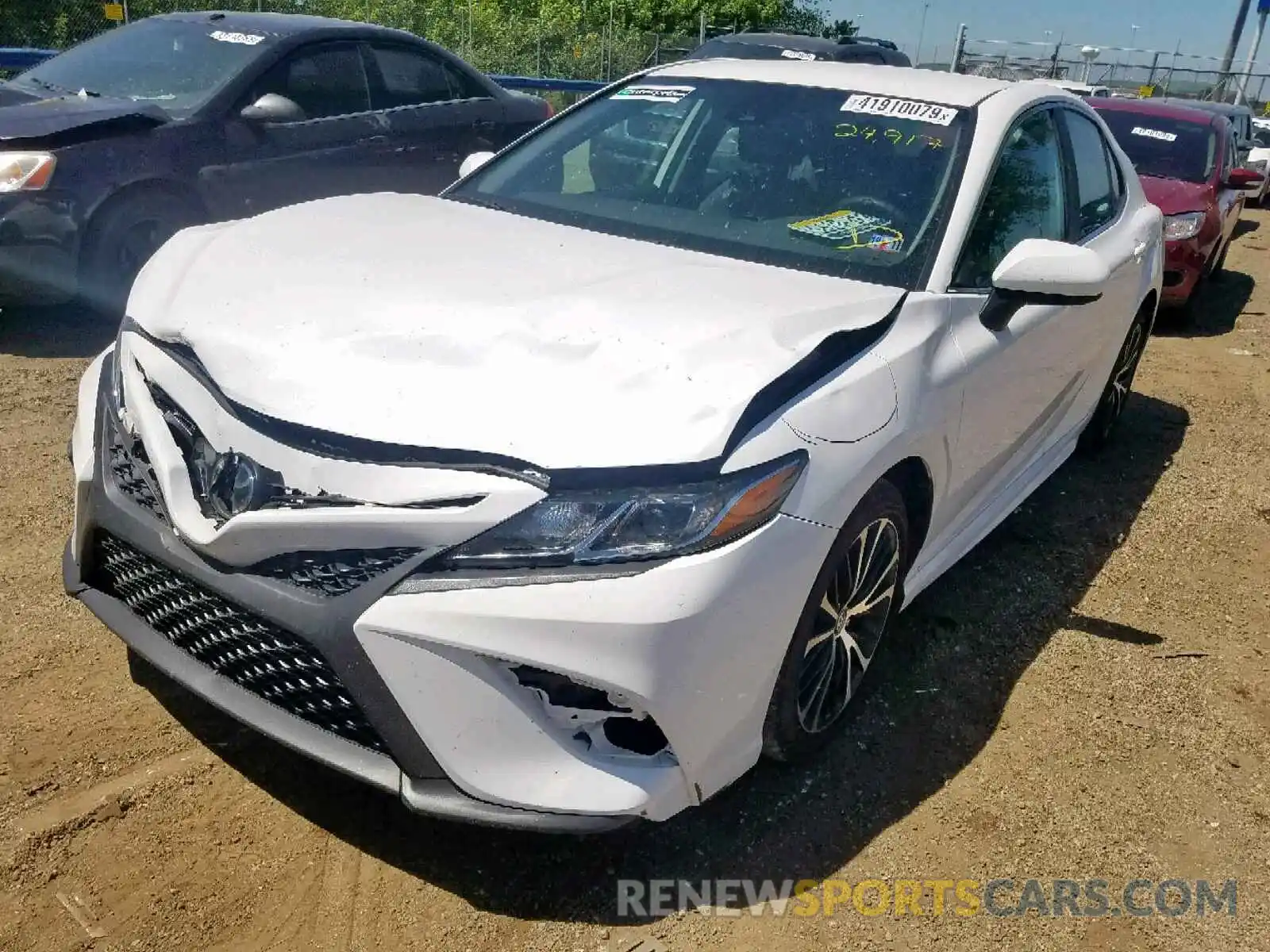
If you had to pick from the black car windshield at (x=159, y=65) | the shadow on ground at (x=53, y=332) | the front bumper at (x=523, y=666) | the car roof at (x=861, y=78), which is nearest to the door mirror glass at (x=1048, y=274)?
the car roof at (x=861, y=78)

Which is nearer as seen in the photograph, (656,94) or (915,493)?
(915,493)

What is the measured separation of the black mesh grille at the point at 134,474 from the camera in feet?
7.67

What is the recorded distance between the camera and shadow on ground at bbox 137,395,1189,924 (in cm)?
238

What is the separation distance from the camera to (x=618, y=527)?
2.04 metres

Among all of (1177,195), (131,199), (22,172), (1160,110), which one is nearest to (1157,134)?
(1160,110)

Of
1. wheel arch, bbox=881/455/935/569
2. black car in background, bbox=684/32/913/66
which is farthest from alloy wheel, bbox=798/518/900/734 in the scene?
black car in background, bbox=684/32/913/66

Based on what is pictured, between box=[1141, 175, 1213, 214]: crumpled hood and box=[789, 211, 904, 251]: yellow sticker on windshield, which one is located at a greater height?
box=[789, 211, 904, 251]: yellow sticker on windshield

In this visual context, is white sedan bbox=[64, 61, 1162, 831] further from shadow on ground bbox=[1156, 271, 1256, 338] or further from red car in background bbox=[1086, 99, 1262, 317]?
shadow on ground bbox=[1156, 271, 1256, 338]

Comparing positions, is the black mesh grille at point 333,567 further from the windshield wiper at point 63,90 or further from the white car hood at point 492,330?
the windshield wiper at point 63,90

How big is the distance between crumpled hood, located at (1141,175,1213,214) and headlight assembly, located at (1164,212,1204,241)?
0.17 ft

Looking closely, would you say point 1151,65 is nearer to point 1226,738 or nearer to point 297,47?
point 297,47

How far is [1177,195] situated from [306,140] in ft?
20.5

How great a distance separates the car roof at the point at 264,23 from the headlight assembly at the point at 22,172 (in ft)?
5.02

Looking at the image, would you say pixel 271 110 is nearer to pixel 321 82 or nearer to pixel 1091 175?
pixel 321 82
